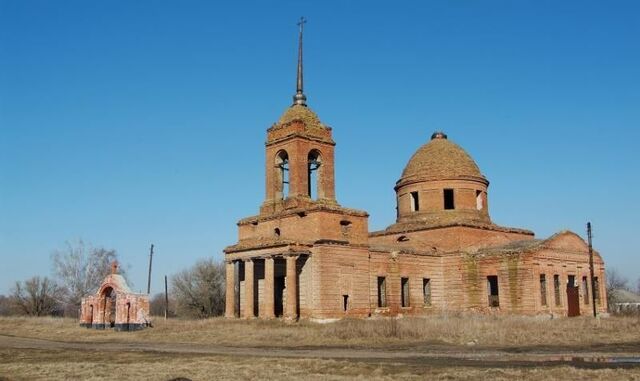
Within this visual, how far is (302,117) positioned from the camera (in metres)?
35.7

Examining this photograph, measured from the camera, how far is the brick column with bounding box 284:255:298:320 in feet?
100.0

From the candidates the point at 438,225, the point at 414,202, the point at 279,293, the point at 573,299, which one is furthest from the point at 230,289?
the point at 573,299

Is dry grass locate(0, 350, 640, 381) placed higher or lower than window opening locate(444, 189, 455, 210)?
lower

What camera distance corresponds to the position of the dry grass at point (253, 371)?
11812 millimetres

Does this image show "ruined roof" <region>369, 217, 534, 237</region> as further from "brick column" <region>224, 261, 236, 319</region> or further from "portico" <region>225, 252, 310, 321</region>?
"brick column" <region>224, 261, 236, 319</region>

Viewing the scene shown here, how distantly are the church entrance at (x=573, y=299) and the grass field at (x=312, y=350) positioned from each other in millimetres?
12010

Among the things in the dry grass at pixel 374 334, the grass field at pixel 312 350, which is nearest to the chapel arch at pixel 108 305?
the grass field at pixel 312 350

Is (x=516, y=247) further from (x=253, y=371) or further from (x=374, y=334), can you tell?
(x=253, y=371)

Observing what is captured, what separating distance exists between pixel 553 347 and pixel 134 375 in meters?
13.3

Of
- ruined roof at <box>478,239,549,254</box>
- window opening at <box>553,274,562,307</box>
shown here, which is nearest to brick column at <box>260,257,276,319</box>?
ruined roof at <box>478,239,549,254</box>

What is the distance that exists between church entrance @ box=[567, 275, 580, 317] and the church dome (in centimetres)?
899

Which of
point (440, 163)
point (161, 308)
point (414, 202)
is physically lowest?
point (161, 308)

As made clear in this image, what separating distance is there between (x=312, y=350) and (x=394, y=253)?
53.8 feet

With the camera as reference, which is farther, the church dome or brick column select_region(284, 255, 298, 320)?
the church dome
